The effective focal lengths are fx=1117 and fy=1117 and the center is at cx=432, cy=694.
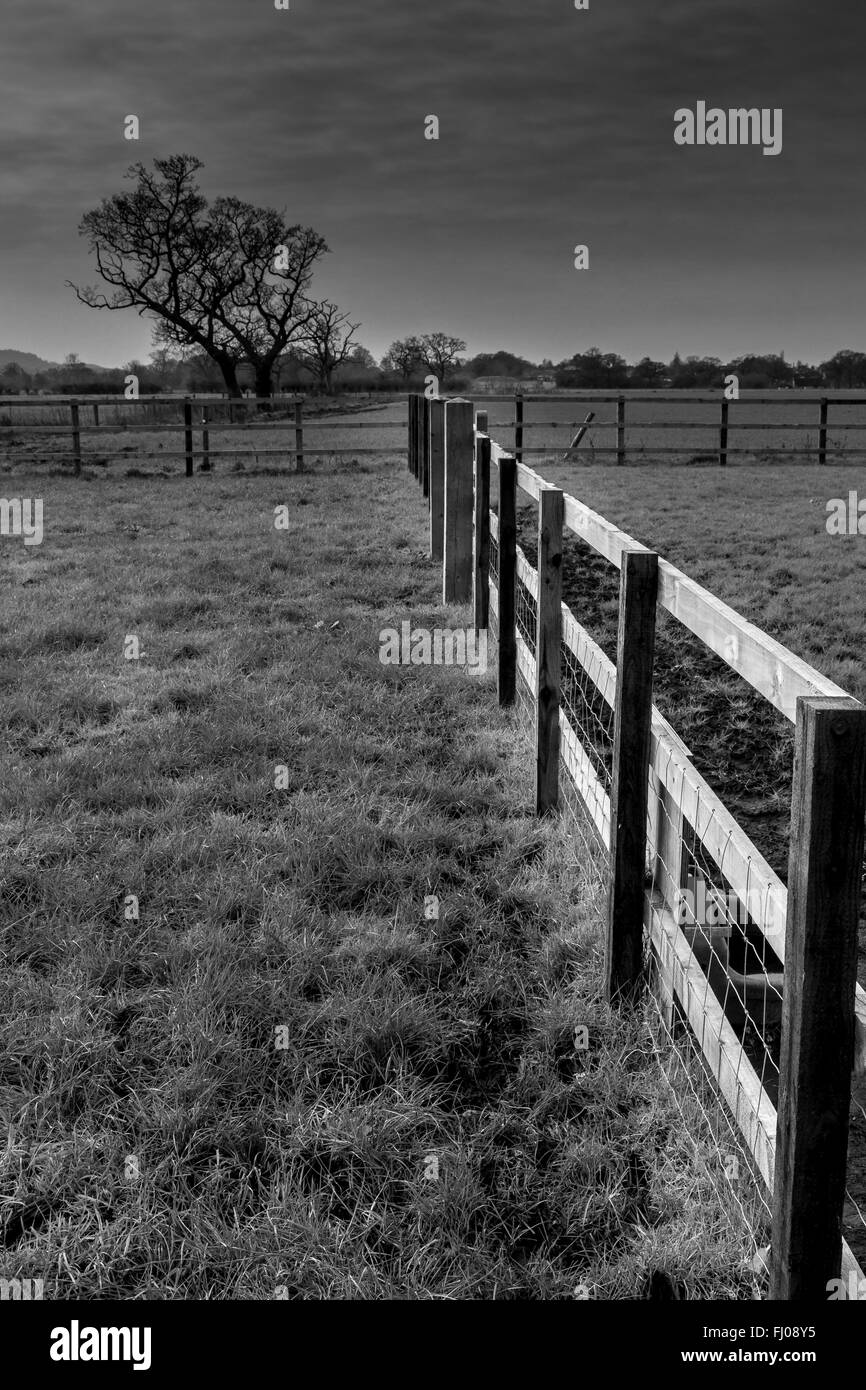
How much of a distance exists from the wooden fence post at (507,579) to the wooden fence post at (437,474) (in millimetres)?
4113

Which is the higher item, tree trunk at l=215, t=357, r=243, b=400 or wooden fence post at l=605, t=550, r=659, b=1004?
tree trunk at l=215, t=357, r=243, b=400

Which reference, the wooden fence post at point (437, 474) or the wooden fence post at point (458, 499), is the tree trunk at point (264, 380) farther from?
the wooden fence post at point (458, 499)

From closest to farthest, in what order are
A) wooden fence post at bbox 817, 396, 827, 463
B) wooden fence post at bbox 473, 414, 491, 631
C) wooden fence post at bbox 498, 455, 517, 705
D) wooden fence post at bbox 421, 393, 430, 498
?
wooden fence post at bbox 498, 455, 517, 705
wooden fence post at bbox 473, 414, 491, 631
wooden fence post at bbox 421, 393, 430, 498
wooden fence post at bbox 817, 396, 827, 463

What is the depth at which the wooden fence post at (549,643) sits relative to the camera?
14.4ft

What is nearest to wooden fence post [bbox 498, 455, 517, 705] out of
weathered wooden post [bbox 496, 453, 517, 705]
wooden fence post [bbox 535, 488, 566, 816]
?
weathered wooden post [bbox 496, 453, 517, 705]

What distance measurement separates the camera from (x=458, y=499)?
28.7 ft

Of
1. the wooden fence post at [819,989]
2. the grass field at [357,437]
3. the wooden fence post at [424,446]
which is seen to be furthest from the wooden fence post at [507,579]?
the wooden fence post at [424,446]

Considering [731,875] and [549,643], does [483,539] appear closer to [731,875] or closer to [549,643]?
[549,643]

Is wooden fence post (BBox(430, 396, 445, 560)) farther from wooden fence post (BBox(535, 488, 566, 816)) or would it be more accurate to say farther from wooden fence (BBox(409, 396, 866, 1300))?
wooden fence post (BBox(535, 488, 566, 816))

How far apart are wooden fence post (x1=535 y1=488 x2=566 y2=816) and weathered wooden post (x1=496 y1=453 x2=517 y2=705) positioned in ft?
3.22

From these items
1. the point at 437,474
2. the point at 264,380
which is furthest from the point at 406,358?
the point at 437,474

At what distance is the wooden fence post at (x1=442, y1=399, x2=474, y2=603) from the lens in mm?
8602
